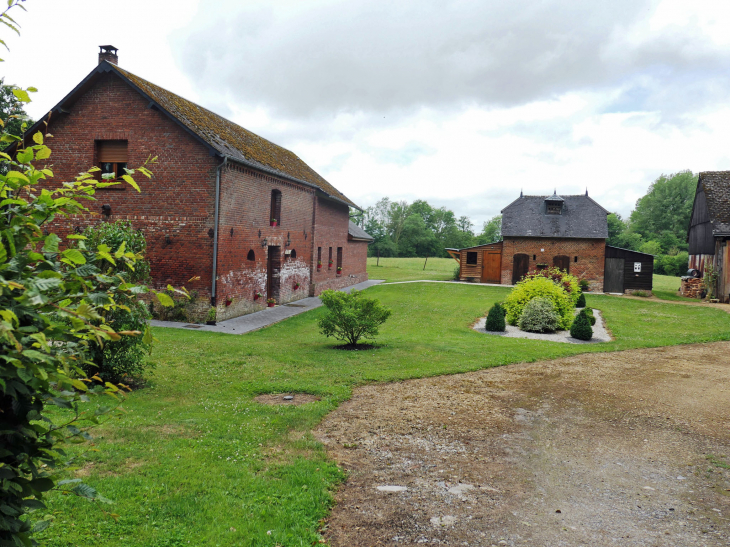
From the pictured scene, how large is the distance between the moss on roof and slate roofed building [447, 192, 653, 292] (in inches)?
686

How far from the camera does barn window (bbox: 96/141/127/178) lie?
16.6 m

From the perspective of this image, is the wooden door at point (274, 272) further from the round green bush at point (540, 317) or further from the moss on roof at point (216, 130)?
the round green bush at point (540, 317)

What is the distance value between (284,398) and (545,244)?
95.3 feet

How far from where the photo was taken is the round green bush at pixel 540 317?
17594mm

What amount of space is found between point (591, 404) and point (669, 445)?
73.4 inches

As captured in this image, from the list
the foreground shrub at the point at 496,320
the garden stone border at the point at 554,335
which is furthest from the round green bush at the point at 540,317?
the foreground shrub at the point at 496,320

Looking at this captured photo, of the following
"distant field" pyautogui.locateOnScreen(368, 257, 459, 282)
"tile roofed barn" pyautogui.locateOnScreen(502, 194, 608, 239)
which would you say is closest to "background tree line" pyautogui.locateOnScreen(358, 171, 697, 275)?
"distant field" pyautogui.locateOnScreen(368, 257, 459, 282)

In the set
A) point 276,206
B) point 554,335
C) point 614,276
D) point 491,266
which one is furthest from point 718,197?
point 276,206

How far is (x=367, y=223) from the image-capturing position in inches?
3885

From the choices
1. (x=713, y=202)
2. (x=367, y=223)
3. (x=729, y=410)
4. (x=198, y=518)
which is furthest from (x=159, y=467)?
(x=367, y=223)

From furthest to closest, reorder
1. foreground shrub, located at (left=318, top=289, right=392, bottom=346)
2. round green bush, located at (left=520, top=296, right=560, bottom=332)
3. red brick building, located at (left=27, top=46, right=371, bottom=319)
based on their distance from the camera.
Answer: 1. round green bush, located at (left=520, top=296, right=560, bottom=332)
2. red brick building, located at (left=27, top=46, right=371, bottom=319)
3. foreground shrub, located at (left=318, top=289, right=392, bottom=346)

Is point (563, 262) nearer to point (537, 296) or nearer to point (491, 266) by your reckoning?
point (491, 266)

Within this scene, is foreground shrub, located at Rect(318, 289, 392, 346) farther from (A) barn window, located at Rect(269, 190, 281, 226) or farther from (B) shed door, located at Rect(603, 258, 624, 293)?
(B) shed door, located at Rect(603, 258, 624, 293)

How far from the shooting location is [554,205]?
116 ft
